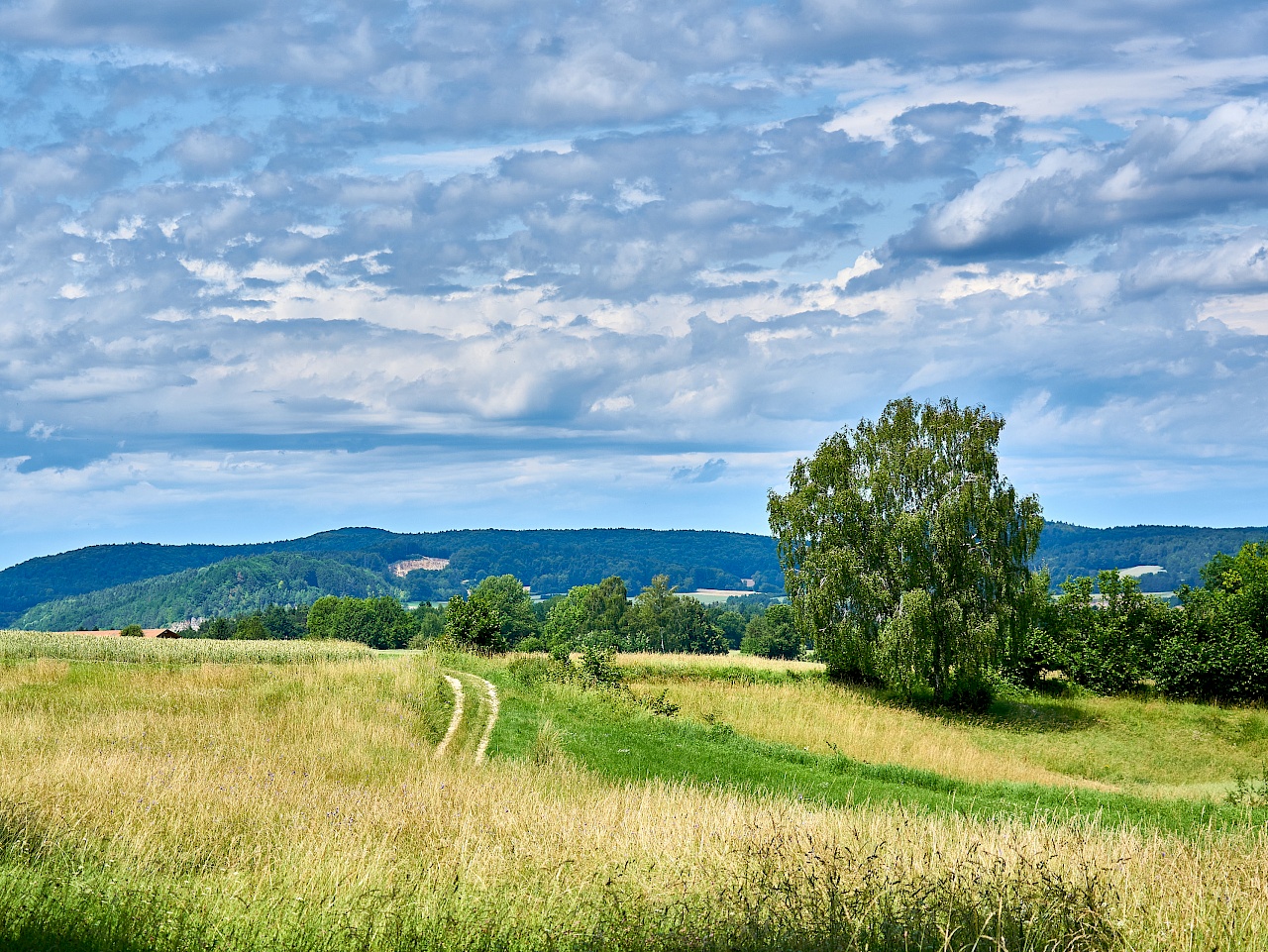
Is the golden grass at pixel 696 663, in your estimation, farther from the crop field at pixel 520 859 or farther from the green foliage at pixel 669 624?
the green foliage at pixel 669 624

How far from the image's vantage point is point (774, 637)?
109m

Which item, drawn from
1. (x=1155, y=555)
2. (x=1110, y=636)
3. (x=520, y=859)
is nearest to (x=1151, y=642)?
(x=1110, y=636)

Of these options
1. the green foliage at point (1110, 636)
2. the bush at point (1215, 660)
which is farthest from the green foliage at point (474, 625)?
the bush at point (1215, 660)

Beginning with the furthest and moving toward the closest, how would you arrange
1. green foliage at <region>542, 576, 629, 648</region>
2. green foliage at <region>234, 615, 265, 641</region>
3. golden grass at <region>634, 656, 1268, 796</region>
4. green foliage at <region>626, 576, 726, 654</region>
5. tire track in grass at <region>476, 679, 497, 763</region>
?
green foliage at <region>626, 576, 726, 654</region>
green foliage at <region>542, 576, 629, 648</region>
green foliage at <region>234, 615, 265, 641</region>
golden grass at <region>634, 656, 1268, 796</region>
tire track in grass at <region>476, 679, 497, 763</region>

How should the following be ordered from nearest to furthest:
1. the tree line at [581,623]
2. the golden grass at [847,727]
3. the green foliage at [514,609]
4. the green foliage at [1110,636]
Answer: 1. the golden grass at [847,727]
2. the green foliage at [1110,636]
3. the tree line at [581,623]
4. the green foliage at [514,609]

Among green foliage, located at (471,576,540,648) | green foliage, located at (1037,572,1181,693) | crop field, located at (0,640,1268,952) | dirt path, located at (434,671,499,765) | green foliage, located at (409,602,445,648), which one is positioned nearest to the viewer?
crop field, located at (0,640,1268,952)

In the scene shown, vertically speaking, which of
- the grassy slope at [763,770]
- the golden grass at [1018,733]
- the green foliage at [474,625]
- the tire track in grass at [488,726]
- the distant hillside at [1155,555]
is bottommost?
the golden grass at [1018,733]

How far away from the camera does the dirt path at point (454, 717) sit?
66.0 feet

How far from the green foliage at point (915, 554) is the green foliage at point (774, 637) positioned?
6275cm

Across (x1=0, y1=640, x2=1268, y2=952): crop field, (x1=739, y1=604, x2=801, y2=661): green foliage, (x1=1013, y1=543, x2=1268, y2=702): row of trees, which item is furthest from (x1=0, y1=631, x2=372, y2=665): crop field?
(x1=739, y1=604, x2=801, y2=661): green foliage

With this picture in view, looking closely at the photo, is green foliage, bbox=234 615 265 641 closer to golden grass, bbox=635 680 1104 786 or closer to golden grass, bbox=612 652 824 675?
golden grass, bbox=612 652 824 675

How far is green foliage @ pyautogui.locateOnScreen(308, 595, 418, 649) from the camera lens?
103 metres

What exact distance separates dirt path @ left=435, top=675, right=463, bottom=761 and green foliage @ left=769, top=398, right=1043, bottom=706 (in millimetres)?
18026

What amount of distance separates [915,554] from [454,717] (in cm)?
2303
